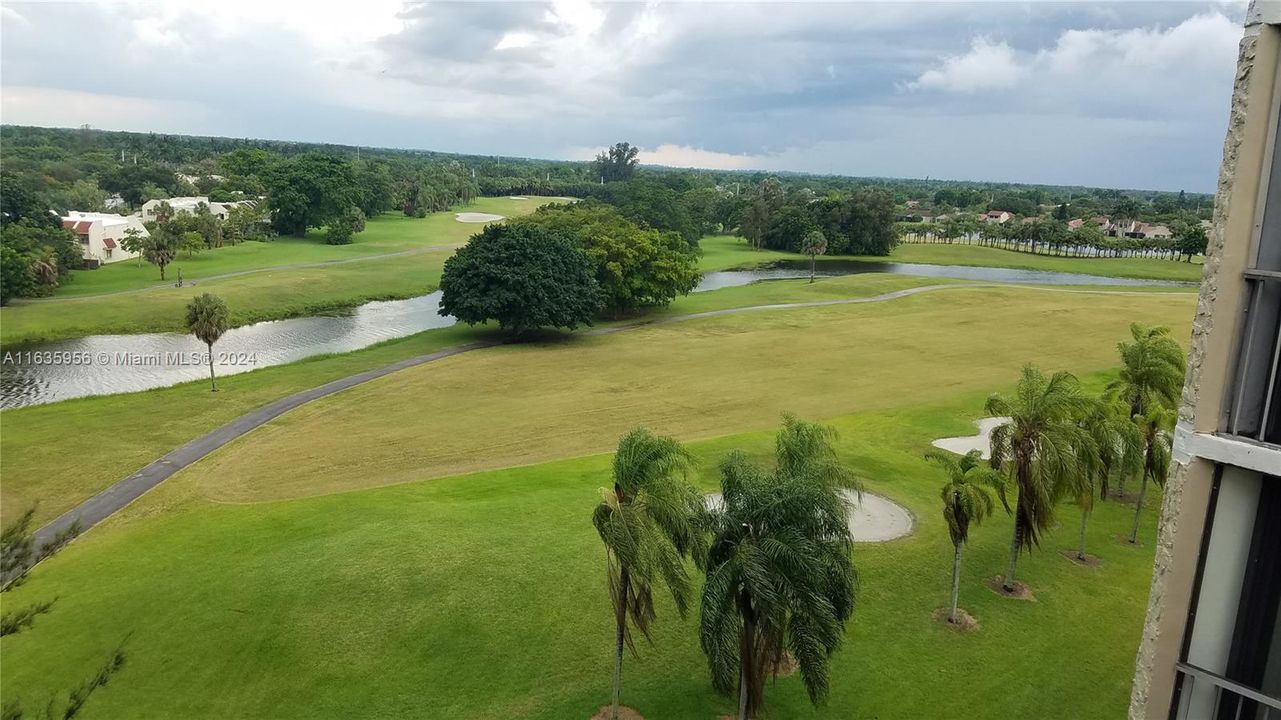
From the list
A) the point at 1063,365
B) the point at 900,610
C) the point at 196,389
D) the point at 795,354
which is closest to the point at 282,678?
the point at 900,610

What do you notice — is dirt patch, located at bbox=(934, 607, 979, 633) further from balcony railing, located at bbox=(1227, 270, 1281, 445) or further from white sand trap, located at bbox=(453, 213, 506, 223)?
white sand trap, located at bbox=(453, 213, 506, 223)

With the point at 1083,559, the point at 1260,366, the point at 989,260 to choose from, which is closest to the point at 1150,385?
the point at 1083,559

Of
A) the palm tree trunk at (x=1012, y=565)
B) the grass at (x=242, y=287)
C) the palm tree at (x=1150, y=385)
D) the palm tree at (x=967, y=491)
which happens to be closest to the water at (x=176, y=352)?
the grass at (x=242, y=287)

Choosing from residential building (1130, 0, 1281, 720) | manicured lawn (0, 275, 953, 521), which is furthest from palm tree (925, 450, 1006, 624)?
manicured lawn (0, 275, 953, 521)

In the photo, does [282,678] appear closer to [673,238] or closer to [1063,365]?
[1063,365]

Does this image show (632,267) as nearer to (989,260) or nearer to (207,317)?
(207,317)
